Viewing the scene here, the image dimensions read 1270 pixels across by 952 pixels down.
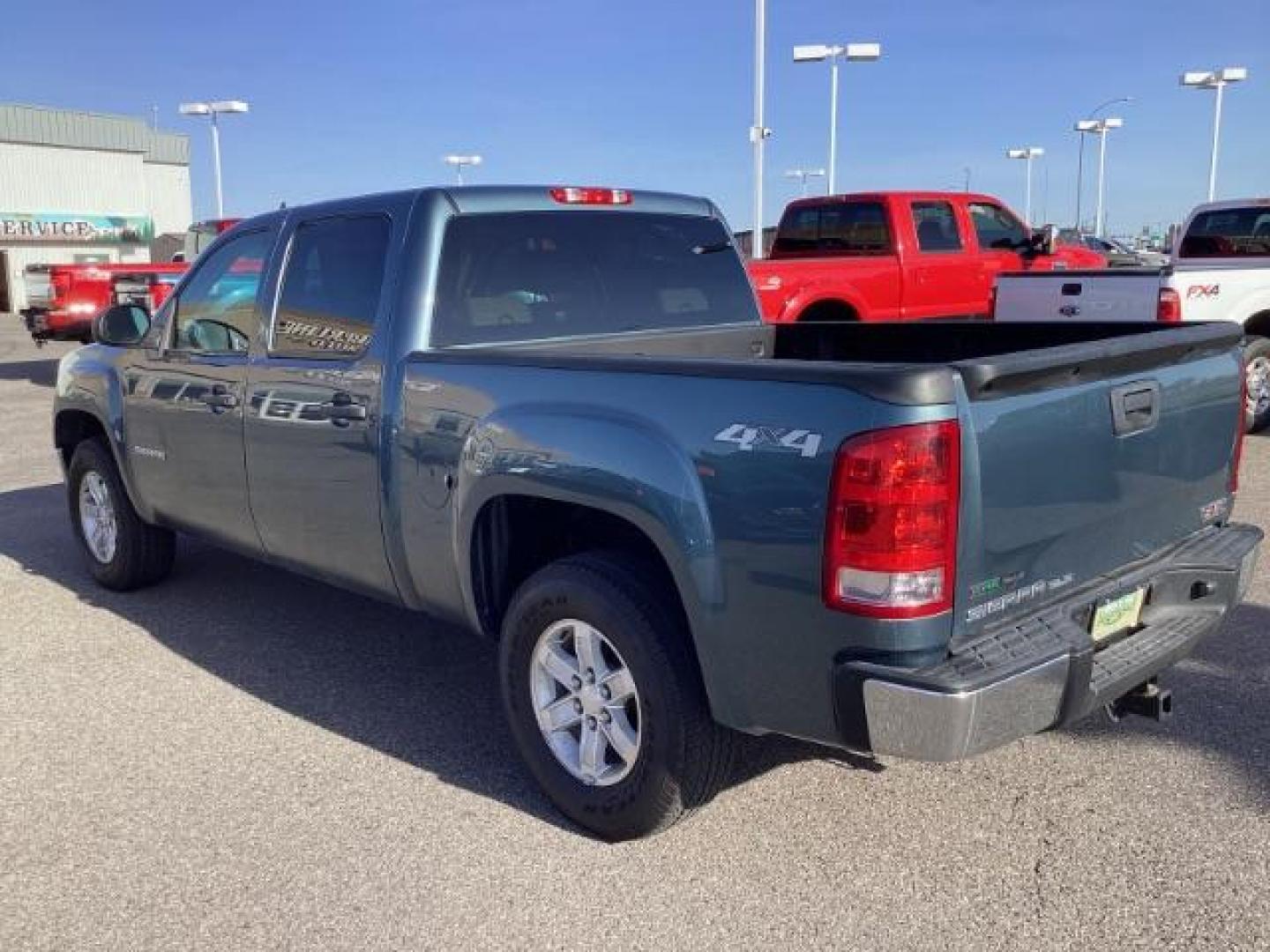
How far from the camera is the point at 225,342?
4.81 meters

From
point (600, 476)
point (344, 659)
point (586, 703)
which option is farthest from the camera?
point (344, 659)

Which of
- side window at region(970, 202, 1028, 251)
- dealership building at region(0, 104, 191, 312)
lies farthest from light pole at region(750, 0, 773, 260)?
dealership building at region(0, 104, 191, 312)

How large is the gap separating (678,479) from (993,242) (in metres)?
10.8

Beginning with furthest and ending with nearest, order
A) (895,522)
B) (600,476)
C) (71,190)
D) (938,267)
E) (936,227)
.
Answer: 1. (71,190)
2. (936,227)
3. (938,267)
4. (600,476)
5. (895,522)

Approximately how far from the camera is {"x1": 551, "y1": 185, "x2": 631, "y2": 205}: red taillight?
4.34 metres

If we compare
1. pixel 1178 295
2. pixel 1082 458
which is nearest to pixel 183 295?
pixel 1082 458

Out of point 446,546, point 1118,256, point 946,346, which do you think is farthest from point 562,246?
point 1118,256

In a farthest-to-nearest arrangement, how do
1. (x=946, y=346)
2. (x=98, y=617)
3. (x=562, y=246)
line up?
(x=98, y=617)
(x=946, y=346)
(x=562, y=246)

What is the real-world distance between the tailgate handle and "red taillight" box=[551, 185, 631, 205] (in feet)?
7.06

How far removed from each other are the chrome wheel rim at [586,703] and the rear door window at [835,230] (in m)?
9.05

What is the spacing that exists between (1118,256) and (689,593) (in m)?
31.3

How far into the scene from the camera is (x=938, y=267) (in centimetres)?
1180

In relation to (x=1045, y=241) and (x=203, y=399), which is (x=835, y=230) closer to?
(x=1045, y=241)

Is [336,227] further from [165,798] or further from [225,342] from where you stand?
[165,798]
